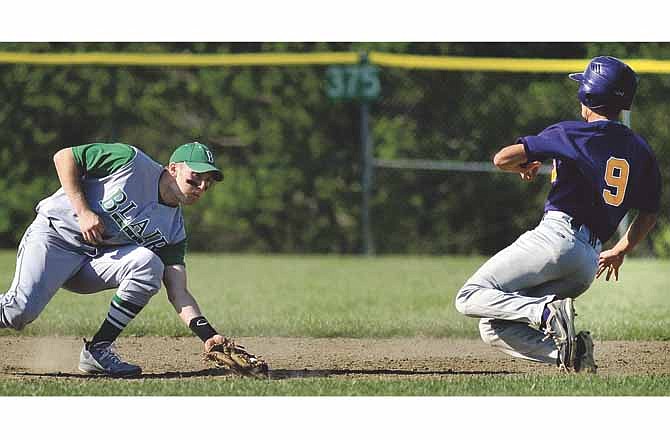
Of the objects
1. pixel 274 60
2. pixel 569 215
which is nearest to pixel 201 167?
pixel 569 215

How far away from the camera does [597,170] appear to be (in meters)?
5.52

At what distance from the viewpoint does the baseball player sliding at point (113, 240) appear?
18.5 ft

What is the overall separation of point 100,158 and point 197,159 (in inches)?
20.6

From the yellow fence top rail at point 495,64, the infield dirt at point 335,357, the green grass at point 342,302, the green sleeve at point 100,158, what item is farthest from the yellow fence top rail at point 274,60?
the green sleeve at point 100,158

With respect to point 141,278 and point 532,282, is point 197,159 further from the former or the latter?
point 532,282

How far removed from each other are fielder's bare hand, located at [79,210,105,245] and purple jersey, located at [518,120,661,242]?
87.0 inches

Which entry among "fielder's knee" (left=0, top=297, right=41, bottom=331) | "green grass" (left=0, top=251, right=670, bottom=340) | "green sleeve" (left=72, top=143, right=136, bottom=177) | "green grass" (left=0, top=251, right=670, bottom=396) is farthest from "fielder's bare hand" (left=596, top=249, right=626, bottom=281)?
"fielder's knee" (left=0, top=297, right=41, bottom=331)

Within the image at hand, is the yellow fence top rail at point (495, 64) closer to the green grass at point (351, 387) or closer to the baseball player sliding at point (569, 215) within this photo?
the baseball player sliding at point (569, 215)

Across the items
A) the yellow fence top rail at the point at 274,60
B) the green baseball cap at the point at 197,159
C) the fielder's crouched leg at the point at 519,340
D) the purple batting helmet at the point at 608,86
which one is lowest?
the fielder's crouched leg at the point at 519,340

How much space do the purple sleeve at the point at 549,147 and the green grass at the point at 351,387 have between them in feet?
3.66

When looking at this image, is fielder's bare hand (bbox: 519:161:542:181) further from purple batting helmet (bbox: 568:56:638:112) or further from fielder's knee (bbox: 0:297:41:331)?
fielder's knee (bbox: 0:297:41:331)

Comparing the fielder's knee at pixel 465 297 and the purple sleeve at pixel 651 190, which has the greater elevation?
the purple sleeve at pixel 651 190

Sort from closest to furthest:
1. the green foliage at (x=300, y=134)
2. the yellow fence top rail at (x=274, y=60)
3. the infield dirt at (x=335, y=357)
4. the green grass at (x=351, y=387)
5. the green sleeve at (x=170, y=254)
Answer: the green grass at (x=351, y=387)
the green sleeve at (x=170, y=254)
the infield dirt at (x=335, y=357)
the yellow fence top rail at (x=274, y=60)
the green foliage at (x=300, y=134)

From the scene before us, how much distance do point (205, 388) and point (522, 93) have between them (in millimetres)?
10251
